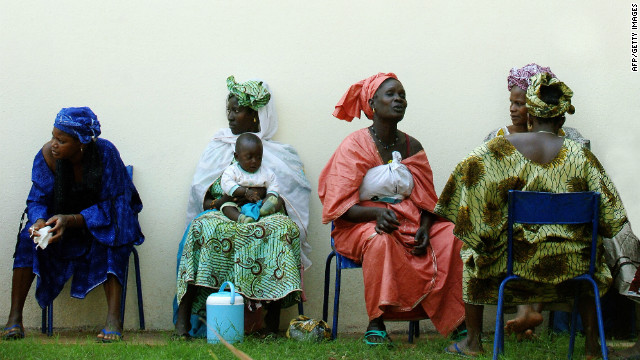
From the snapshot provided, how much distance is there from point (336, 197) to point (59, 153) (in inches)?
75.9

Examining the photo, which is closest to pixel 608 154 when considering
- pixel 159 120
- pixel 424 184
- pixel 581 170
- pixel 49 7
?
pixel 424 184

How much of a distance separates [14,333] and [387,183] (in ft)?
9.01

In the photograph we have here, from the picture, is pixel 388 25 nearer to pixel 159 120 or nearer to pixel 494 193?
pixel 159 120

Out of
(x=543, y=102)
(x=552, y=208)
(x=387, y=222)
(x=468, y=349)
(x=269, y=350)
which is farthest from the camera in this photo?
(x=387, y=222)

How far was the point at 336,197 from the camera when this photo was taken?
5574mm

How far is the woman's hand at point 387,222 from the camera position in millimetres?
5375

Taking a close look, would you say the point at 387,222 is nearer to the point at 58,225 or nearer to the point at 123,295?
the point at 123,295

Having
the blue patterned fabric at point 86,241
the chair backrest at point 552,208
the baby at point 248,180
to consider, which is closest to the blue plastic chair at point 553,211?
the chair backrest at point 552,208

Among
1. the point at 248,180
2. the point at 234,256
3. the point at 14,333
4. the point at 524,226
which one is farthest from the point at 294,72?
the point at 14,333

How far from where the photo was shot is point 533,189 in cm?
441

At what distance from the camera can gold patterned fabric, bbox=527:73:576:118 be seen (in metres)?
4.54

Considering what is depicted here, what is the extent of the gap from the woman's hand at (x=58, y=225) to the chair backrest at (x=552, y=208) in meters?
2.99

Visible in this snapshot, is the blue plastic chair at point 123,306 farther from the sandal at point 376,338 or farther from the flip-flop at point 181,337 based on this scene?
the sandal at point 376,338

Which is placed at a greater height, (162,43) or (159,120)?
(162,43)
